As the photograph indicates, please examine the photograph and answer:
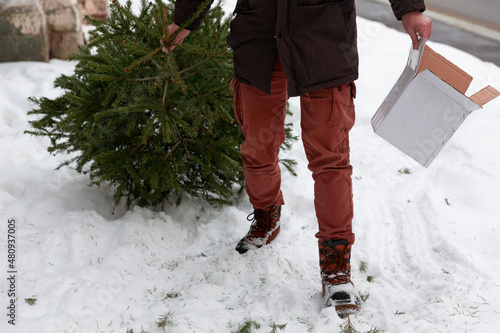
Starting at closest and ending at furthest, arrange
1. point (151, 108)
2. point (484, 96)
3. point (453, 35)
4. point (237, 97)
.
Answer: point (484, 96) → point (237, 97) → point (151, 108) → point (453, 35)

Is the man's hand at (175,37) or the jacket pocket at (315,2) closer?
the jacket pocket at (315,2)

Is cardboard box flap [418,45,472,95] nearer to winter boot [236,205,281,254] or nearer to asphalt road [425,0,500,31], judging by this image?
winter boot [236,205,281,254]

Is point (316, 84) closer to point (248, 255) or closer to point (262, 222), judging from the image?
point (262, 222)

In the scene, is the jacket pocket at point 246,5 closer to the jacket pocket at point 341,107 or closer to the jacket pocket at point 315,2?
the jacket pocket at point 315,2

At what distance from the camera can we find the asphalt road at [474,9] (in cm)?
1003

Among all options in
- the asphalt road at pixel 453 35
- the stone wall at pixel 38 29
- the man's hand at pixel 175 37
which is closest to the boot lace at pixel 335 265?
the man's hand at pixel 175 37

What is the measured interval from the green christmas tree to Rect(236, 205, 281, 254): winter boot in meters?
0.37

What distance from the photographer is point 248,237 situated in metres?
2.63

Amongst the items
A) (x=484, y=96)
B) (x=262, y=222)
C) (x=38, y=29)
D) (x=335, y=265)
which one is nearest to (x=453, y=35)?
(x=38, y=29)

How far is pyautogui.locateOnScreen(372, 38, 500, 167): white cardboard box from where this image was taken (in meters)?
1.86

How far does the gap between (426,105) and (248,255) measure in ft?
4.02

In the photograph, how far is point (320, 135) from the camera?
6.76ft

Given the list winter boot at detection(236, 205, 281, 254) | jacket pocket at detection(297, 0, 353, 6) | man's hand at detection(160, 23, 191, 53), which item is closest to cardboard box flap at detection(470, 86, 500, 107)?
jacket pocket at detection(297, 0, 353, 6)

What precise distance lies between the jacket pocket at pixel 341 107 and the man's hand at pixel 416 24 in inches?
12.8
